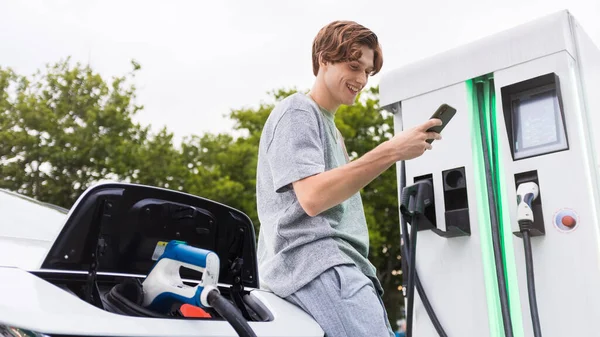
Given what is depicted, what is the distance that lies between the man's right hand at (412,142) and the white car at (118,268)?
0.54 m

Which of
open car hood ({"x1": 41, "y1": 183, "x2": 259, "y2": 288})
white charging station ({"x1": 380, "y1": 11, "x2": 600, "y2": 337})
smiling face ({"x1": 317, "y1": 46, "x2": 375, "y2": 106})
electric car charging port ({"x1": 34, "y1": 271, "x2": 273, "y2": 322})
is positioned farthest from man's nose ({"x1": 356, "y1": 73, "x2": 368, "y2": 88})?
white charging station ({"x1": 380, "y1": 11, "x2": 600, "y2": 337})

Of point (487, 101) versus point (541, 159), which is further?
point (487, 101)

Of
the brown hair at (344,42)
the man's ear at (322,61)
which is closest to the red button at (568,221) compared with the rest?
the brown hair at (344,42)

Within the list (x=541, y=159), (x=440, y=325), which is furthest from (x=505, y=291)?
(x=541, y=159)

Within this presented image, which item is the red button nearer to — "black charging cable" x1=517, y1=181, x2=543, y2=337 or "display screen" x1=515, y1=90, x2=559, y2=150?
"black charging cable" x1=517, y1=181, x2=543, y2=337

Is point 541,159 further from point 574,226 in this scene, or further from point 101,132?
point 101,132

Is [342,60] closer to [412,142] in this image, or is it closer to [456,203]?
[412,142]

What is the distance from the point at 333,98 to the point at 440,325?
1.36m

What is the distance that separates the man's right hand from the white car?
0.54m

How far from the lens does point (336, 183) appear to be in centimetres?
169

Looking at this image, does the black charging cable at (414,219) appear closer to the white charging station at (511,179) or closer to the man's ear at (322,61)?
the white charging station at (511,179)

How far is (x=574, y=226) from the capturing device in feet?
8.02

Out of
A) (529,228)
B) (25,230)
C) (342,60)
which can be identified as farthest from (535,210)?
(25,230)

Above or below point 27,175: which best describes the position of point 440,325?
below
